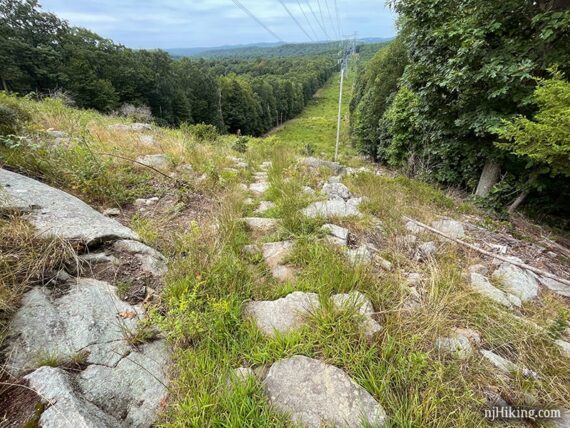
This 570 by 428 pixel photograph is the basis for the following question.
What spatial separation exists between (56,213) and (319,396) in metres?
2.51

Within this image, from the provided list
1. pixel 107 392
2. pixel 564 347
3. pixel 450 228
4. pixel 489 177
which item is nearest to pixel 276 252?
pixel 107 392

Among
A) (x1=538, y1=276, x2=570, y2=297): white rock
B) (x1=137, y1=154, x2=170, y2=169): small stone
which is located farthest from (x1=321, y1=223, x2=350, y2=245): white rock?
(x1=137, y1=154, x2=170, y2=169): small stone

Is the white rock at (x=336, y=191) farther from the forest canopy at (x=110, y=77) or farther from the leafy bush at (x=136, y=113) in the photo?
the forest canopy at (x=110, y=77)

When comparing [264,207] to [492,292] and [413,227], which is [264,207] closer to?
[413,227]

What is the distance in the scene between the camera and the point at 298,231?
114 inches

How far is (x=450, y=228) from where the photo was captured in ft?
11.5

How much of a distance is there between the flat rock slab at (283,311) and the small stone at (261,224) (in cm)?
112

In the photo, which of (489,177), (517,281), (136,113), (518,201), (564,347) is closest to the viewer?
(564,347)

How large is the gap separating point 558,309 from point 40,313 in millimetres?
3751

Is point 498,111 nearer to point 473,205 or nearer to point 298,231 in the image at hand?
point 473,205

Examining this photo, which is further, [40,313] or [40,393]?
[40,313]

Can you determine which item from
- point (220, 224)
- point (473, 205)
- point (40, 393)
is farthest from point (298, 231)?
point (473, 205)

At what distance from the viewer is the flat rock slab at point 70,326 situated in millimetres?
1354

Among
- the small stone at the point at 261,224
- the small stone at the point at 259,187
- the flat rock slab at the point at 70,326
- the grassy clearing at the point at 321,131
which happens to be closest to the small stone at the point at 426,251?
the small stone at the point at 261,224
